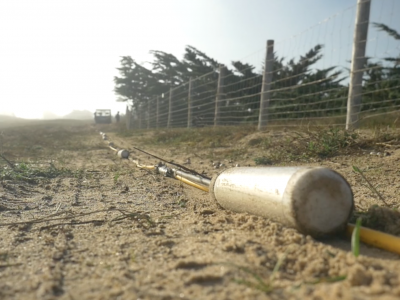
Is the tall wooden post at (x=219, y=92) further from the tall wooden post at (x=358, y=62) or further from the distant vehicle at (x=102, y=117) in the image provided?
the distant vehicle at (x=102, y=117)

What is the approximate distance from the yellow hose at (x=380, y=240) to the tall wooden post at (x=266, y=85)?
17.0 ft

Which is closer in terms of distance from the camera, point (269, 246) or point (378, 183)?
point (269, 246)

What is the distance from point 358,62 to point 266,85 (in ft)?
7.42

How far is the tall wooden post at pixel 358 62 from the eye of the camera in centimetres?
482

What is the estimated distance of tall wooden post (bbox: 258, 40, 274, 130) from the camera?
270 inches

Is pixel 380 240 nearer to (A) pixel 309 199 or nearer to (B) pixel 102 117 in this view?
(A) pixel 309 199

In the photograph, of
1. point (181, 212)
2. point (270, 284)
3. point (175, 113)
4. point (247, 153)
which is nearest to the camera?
point (270, 284)

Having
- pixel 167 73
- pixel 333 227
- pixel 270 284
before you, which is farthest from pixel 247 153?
pixel 167 73

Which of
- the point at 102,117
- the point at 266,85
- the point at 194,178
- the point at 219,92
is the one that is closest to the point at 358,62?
the point at 266,85

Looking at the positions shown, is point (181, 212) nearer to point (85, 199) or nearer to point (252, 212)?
point (252, 212)

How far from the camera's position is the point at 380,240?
1627mm

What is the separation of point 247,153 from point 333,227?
355 cm

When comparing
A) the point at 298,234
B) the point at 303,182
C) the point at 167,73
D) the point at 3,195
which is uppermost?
the point at 167,73

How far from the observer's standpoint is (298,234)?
1.69 meters
